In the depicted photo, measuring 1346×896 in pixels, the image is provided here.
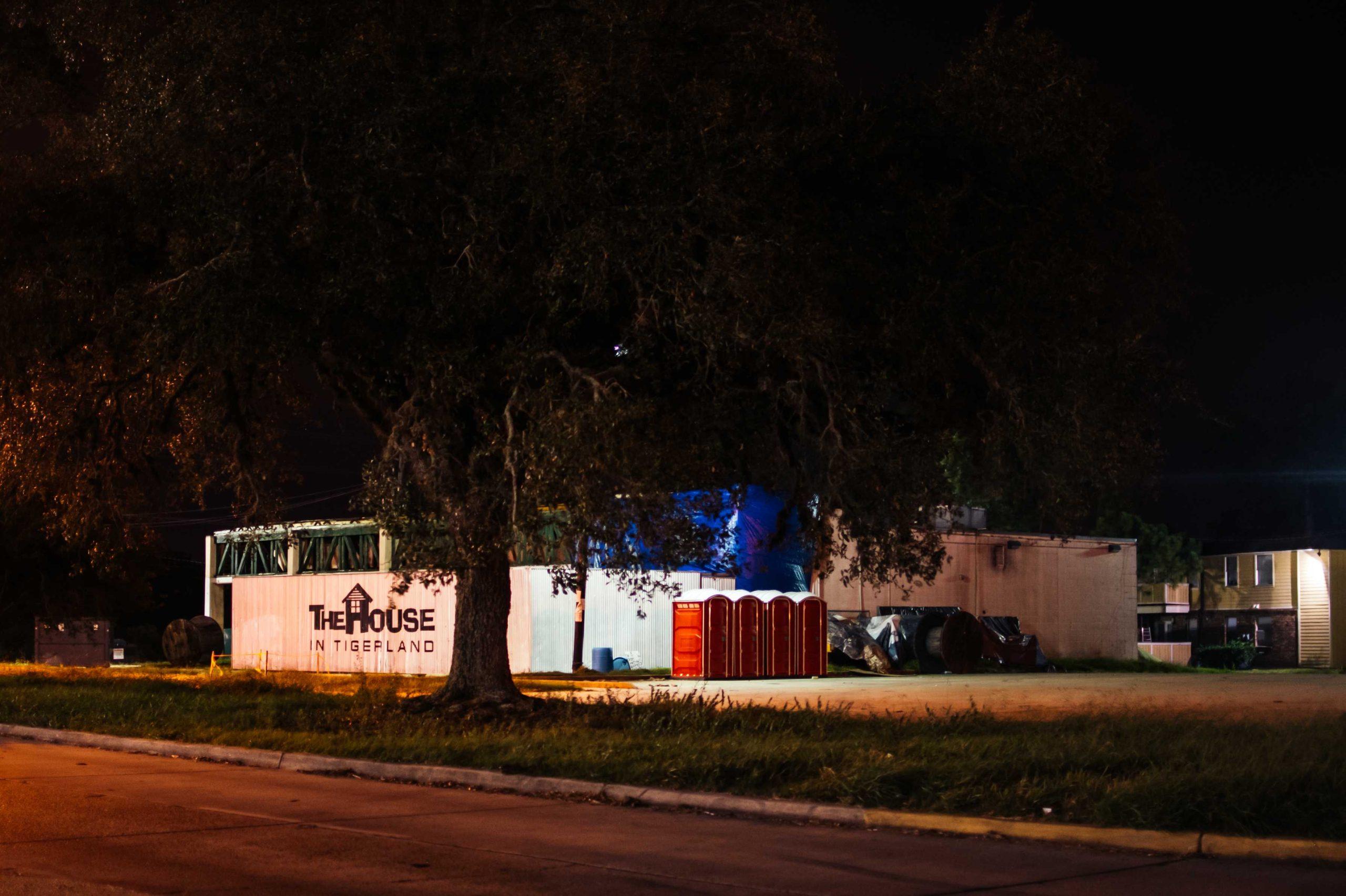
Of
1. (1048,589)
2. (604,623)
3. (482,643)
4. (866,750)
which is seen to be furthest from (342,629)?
(866,750)

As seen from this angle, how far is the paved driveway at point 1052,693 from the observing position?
2153 centimetres

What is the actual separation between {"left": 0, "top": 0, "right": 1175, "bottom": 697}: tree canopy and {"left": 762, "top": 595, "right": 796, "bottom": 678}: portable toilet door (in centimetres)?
1606

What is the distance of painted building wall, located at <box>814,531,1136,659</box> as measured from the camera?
4425 cm

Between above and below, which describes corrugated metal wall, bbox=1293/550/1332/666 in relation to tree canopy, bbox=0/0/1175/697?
below

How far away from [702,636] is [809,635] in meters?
3.23

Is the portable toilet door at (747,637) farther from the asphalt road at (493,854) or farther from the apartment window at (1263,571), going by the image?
the apartment window at (1263,571)

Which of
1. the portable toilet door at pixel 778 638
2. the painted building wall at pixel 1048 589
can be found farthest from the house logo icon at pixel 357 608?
the painted building wall at pixel 1048 589

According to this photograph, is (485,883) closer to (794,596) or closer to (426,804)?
(426,804)

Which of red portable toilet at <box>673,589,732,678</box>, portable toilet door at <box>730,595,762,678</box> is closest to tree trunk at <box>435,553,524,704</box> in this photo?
red portable toilet at <box>673,589,732,678</box>

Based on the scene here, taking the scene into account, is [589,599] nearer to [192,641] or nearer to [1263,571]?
[192,641]

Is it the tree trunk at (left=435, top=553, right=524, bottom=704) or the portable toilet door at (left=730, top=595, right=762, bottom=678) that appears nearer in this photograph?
the tree trunk at (left=435, top=553, right=524, bottom=704)

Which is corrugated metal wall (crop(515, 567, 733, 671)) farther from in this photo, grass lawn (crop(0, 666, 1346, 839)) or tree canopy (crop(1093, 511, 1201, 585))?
tree canopy (crop(1093, 511, 1201, 585))

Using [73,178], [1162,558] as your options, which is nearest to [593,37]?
[73,178]

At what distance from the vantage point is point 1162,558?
68062 millimetres
